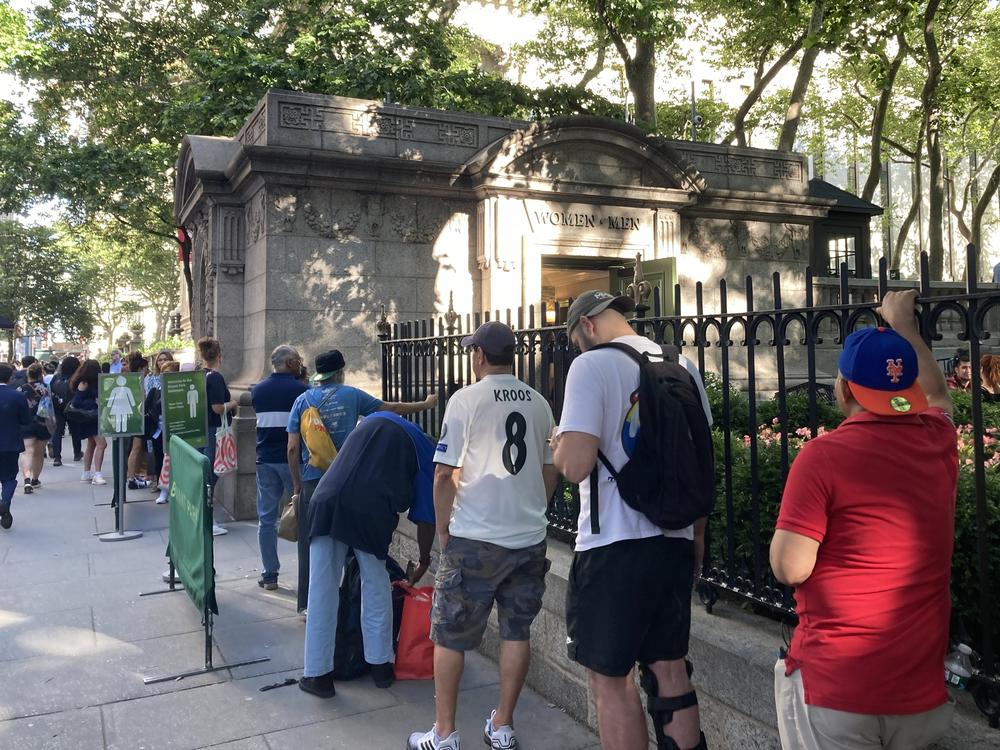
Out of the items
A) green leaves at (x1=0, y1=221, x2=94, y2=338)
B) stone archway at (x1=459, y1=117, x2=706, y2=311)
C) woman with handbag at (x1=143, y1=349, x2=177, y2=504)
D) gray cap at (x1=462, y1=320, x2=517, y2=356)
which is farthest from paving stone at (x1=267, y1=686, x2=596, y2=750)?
green leaves at (x1=0, y1=221, x2=94, y2=338)

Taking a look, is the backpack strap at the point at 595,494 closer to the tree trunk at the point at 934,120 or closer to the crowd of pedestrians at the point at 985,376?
A: the crowd of pedestrians at the point at 985,376

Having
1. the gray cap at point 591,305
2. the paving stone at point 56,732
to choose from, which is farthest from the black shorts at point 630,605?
the paving stone at point 56,732

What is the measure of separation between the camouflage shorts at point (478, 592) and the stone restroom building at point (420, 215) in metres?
8.28

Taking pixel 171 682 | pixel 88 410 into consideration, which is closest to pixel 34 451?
pixel 88 410

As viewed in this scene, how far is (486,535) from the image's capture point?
379 cm

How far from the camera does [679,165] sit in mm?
13812

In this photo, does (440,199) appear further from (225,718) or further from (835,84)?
(835,84)

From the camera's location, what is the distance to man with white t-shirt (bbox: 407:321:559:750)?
3.78 meters

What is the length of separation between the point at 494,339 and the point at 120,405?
670 centimetres

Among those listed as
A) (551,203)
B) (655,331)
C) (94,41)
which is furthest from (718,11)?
(655,331)

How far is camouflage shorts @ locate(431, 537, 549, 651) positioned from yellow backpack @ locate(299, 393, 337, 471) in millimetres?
1882

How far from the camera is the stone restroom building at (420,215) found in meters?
11.7

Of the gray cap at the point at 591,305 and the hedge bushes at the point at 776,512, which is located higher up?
the gray cap at the point at 591,305

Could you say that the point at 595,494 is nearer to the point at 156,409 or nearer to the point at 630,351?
the point at 630,351
